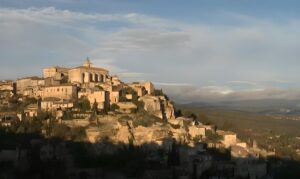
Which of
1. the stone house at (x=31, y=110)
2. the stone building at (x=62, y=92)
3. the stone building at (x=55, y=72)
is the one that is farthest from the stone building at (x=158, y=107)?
the stone building at (x=55, y=72)

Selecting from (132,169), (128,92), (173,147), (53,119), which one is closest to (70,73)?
(128,92)

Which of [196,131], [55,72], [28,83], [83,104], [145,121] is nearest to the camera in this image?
[145,121]

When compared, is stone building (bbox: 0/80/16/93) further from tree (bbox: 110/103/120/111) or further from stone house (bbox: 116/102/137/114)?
stone house (bbox: 116/102/137/114)

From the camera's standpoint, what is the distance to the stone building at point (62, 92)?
47219 mm

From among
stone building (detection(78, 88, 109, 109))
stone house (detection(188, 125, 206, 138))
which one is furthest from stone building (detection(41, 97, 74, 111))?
stone house (detection(188, 125, 206, 138))

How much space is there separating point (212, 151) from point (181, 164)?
5309 millimetres

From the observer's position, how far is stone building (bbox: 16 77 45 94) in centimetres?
5169

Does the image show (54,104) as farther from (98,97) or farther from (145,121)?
(145,121)

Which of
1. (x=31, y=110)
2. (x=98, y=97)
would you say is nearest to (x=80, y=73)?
(x=98, y=97)

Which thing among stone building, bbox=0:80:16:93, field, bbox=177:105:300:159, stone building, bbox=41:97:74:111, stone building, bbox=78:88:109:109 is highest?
stone building, bbox=0:80:16:93

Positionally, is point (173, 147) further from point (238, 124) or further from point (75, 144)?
point (238, 124)

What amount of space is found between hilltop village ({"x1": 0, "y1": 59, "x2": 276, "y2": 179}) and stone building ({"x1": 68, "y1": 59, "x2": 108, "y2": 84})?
0.34 feet

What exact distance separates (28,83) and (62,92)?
605 cm

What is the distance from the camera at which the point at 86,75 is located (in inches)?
2073
